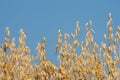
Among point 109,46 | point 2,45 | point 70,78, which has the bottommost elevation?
point 70,78

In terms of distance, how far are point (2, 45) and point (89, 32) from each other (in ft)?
6.99

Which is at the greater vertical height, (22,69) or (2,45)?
(2,45)

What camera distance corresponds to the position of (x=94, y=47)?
8594mm

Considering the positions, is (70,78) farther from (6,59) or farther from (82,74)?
(6,59)

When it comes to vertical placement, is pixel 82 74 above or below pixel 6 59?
below

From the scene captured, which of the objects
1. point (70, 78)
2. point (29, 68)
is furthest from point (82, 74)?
point (29, 68)

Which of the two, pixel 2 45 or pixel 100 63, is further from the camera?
pixel 2 45

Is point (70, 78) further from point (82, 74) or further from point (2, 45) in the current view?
point (2, 45)

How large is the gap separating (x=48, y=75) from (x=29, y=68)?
0.83 metres

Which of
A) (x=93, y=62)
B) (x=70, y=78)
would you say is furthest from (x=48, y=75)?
(x=93, y=62)

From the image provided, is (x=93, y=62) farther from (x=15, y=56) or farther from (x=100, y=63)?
(x=15, y=56)

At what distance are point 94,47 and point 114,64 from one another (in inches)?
24.8

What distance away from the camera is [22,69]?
909 cm

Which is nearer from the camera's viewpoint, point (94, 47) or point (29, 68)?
point (94, 47)
